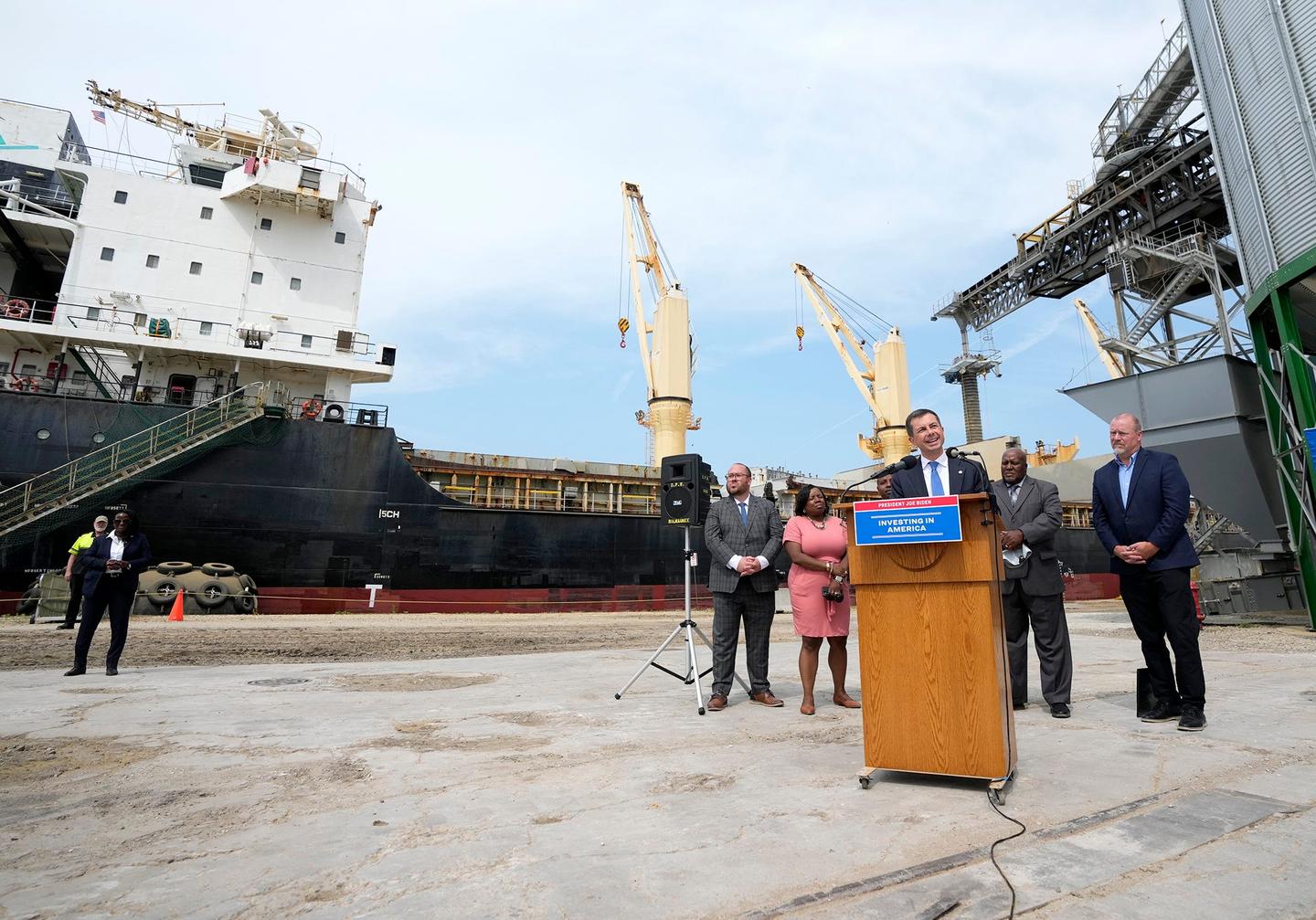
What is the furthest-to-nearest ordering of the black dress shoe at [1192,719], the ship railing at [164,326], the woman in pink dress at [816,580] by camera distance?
1. the ship railing at [164,326]
2. the woman in pink dress at [816,580]
3. the black dress shoe at [1192,719]

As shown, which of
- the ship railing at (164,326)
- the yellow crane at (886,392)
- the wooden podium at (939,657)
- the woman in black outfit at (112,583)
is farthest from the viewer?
the yellow crane at (886,392)

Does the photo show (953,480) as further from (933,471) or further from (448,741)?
(448,741)

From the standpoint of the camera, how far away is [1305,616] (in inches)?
447

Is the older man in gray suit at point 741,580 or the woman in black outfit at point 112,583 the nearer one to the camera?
the older man in gray suit at point 741,580

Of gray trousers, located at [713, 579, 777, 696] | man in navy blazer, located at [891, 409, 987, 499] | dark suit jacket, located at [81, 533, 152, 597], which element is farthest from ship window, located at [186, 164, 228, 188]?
man in navy blazer, located at [891, 409, 987, 499]

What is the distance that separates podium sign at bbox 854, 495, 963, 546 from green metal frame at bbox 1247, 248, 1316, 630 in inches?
384

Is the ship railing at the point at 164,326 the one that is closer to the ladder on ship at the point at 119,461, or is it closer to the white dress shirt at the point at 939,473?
the ladder on ship at the point at 119,461

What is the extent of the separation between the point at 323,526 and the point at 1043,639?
13.6 meters

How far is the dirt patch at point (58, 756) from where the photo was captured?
2662mm

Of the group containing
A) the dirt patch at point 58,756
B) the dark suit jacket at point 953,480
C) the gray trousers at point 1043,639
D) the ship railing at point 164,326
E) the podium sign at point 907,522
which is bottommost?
the dirt patch at point 58,756

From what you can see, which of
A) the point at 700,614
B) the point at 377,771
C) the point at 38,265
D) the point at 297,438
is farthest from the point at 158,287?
the point at 377,771

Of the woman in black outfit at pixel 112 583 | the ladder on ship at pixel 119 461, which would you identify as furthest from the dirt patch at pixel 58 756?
the ladder on ship at pixel 119 461

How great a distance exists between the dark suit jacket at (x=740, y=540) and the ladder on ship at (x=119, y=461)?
39.5ft

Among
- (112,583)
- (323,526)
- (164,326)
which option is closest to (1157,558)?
(112,583)
